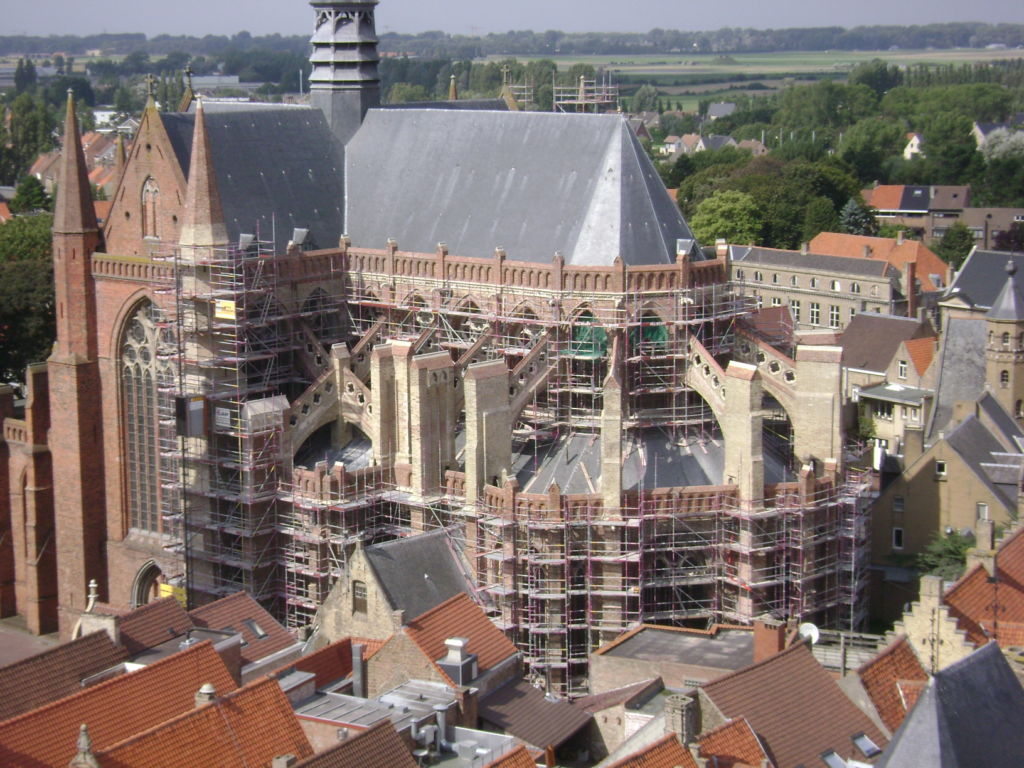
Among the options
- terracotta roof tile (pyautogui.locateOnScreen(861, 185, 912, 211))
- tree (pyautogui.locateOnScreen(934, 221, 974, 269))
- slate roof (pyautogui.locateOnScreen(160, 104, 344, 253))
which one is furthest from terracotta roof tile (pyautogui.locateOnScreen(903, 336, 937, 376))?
terracotta roof tile (pyautogui.locateOnScreen(861, 185, 912, 211))

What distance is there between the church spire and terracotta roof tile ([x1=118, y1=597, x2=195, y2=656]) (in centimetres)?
1856

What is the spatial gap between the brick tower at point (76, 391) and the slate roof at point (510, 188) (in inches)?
351

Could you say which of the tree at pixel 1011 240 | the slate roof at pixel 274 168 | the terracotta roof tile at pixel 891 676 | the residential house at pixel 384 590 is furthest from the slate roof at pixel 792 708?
the tree at pixel 1011 240

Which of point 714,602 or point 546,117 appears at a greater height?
point 546,117

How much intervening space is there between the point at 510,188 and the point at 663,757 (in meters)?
26.1

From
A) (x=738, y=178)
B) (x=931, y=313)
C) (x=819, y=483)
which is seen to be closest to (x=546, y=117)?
(x=819, y=483)

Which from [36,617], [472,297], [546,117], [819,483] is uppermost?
Result: [546,117]

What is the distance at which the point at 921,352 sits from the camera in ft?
277

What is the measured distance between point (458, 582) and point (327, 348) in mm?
11619

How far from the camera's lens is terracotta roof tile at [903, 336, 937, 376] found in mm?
83438

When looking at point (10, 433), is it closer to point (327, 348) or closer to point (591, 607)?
point (327, 348)

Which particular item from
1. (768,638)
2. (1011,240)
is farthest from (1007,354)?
(1011,240)

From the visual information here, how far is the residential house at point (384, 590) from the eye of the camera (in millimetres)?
45125

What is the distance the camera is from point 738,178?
13162cm
